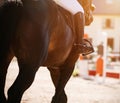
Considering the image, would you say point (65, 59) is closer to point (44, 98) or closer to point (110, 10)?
point (44, 98)

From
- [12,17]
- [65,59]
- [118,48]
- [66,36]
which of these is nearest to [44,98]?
[65,59]

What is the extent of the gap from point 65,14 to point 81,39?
59 centimetres

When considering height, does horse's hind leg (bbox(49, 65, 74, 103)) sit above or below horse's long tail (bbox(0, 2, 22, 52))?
below

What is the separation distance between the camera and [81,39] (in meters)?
5.78

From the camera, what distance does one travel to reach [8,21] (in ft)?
15.0

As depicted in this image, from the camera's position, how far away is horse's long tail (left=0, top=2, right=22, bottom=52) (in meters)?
4.54

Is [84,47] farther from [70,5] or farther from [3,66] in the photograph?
[3,66]

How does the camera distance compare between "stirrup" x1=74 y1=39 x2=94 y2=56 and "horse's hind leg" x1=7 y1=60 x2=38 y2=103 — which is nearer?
"horse's hind leg" x1=7 y1=60 x2=38 y2=103

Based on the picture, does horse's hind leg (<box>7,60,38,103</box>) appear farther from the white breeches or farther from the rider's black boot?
the rider's black boot

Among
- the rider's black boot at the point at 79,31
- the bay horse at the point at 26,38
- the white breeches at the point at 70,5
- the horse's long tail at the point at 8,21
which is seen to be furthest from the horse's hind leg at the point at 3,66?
the rider's black boot at the point at 79,31

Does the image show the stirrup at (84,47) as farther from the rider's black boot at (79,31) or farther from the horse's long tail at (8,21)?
the horse's long tail at (8,21)

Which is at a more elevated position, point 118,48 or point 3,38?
point 3,38

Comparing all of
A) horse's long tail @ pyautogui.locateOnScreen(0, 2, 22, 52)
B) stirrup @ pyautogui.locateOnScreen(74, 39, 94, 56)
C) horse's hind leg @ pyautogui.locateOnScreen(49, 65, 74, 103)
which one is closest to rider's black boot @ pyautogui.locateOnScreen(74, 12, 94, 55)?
stirrup @ pyautogui.locateOnScreen(74, 39, 94, 56)

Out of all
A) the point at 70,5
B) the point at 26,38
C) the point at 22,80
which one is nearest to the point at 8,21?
the point at 26,38
